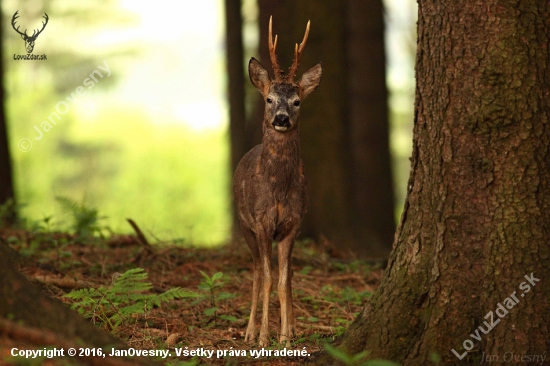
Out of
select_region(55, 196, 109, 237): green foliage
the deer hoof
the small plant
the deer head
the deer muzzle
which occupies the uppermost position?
the deer head

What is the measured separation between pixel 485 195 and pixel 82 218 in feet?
18.6

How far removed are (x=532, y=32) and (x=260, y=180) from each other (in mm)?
2511

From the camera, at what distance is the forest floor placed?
5.45 m

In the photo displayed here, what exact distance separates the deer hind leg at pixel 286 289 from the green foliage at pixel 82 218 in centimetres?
339

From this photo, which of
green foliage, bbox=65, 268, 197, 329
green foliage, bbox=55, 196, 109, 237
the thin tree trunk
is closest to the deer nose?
green foliage, bbox=65, 268, 197, 329

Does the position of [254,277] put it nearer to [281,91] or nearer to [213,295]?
[213,295]

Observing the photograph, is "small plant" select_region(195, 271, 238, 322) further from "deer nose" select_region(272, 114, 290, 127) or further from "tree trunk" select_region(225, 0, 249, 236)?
"tree trunk" select_region(225, 0, 249, 236)

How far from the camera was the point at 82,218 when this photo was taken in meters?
8.88

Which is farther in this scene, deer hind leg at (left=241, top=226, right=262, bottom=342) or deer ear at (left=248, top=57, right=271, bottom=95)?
deer ear at (left=248, top=57, right=271, bottom=95)

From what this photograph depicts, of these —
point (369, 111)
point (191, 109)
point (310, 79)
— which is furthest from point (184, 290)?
point (191, 109)

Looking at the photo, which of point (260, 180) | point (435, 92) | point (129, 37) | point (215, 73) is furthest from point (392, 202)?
point (129, 37)

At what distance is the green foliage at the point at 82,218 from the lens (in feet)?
28.8

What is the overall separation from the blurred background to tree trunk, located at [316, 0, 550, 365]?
5314 millimetres

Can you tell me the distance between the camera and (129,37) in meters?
28.6
